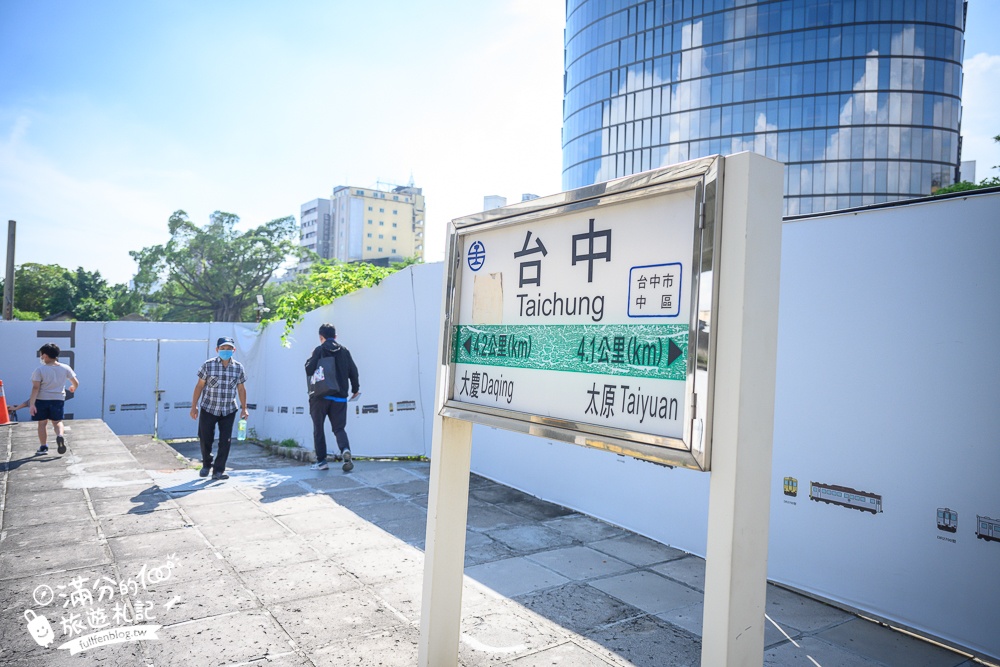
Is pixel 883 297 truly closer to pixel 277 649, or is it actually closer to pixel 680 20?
pixel 277 649

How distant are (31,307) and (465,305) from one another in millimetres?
65161

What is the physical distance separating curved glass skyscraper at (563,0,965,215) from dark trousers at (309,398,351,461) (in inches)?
2141

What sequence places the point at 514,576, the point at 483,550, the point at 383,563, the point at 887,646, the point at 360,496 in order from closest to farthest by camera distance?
the point at 887,646
the point at 514,576
the point at 383,563
the point at 483,550
the point at 360,496

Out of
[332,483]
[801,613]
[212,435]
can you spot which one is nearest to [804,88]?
[332,483]

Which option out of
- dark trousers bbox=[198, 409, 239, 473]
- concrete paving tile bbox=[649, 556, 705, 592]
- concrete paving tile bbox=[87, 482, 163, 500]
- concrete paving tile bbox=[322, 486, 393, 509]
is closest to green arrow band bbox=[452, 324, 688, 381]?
concrete paving tile bbox=[649, 556, 705, 592]

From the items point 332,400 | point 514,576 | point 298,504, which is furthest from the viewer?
point 332,400

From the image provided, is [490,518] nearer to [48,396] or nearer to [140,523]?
[140,523]

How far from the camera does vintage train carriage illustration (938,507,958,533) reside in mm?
3662

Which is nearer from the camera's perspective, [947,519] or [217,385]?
[947,519]

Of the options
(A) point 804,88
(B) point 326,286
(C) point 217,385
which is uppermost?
(A) point 804,88

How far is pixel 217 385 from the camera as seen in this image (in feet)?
23.7

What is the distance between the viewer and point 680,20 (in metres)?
61.8

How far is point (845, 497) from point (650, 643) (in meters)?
1.65

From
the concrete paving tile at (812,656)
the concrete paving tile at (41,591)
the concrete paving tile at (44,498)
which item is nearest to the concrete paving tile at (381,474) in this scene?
the concrete paving tile at (44,498)
